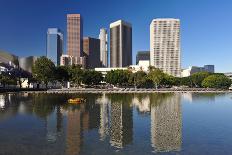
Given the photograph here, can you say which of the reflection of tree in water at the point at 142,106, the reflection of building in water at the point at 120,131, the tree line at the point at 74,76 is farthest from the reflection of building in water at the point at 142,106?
the tree line at the point at 74,76

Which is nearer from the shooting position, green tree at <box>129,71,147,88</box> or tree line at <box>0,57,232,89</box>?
tree line at <box>0,57,232,89</box>

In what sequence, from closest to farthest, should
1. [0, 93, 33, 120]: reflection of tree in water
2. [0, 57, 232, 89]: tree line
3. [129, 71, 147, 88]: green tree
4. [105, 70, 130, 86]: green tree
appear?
[0, 93, 33, 120]: reflection of tree in water
[0, 57, 232, 89]: tree line
[129, 71, 147, 88]: green tree
[105, 70, 130, 86]: green tree

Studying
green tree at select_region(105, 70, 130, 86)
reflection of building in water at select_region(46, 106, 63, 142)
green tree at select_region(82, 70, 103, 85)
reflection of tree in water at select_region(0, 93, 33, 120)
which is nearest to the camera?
reflection of building in water at select_region(46, 106, 63, 142)

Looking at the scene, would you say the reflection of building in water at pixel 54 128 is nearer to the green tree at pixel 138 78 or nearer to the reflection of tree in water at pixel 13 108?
the reflection of tree in water at pixel 13 108

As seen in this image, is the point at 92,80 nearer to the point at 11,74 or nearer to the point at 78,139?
the point at 11,74

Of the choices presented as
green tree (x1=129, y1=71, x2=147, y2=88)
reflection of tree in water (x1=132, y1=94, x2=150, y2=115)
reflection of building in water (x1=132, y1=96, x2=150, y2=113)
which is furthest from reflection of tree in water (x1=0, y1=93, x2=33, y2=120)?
green tree (x1=129, y1=71, x2=147, y2=88)

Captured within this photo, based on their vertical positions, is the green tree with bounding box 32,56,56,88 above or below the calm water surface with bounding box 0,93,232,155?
above

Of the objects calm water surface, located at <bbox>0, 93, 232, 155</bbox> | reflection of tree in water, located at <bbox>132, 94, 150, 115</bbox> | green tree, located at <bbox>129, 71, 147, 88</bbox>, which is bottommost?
calm water surface, located at <bbox>0, 93, 232, 155</bbox>

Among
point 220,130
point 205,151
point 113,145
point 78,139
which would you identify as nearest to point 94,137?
point 78,139

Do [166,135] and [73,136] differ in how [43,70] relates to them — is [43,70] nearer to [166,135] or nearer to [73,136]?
[73,136]

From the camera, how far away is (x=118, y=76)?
640 ft

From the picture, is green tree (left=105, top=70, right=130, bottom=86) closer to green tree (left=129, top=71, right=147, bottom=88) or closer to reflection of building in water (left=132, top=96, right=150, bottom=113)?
green tree (left=129, top=71, right=147, bottom=88)

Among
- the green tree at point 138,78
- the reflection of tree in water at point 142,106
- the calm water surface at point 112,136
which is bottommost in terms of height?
the calm water surface at point 112,136

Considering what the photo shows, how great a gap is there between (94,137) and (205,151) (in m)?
10.7
